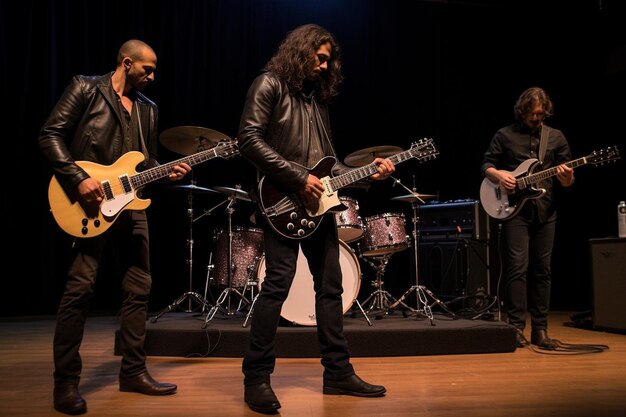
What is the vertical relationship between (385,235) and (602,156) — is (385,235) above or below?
below

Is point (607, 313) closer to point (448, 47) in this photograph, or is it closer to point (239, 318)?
point (239, 318)

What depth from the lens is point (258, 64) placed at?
718cm

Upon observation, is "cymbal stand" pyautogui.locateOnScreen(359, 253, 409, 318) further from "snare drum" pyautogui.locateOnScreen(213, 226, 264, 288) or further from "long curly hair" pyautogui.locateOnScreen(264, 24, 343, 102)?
"long curly hair" pyautogui.locateOnScreen(264, 24, 343, 102)

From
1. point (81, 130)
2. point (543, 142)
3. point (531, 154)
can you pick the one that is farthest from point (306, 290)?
point (81, 130)

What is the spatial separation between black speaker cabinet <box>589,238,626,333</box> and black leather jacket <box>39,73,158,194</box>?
443cm

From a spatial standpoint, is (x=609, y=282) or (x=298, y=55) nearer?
(x=298, y=55)

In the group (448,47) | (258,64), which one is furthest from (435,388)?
(448,47)

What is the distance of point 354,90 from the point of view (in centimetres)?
750

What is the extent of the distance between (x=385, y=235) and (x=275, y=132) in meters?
2.72

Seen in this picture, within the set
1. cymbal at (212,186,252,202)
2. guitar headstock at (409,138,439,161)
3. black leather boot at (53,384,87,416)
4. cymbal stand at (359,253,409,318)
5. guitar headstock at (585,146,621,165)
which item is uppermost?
guitar headstock at (585,146,621,165)

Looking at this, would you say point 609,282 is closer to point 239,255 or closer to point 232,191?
point 239,255

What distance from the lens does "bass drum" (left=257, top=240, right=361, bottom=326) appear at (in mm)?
4691

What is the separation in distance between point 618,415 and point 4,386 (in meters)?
3.19

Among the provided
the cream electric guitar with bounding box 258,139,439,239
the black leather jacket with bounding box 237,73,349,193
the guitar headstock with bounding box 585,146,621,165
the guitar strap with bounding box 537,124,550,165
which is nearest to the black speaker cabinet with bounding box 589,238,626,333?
the guitar headstock with bounding box 585,146,621,165
